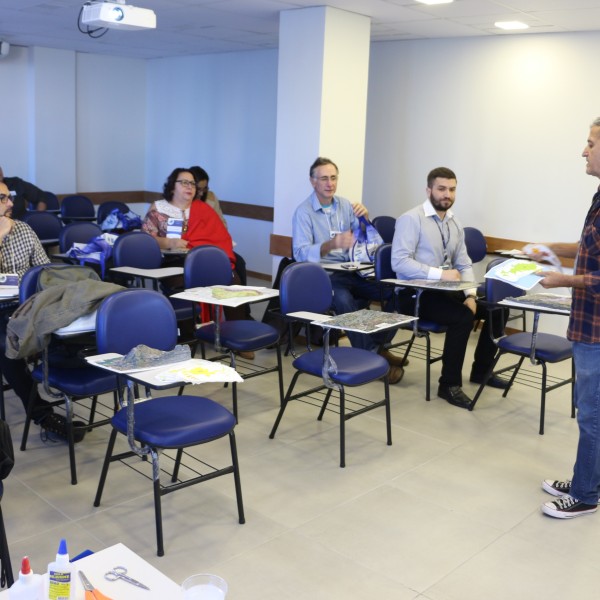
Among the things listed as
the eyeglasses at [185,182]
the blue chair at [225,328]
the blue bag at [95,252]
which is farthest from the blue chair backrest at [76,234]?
the blue chair at [225,328]

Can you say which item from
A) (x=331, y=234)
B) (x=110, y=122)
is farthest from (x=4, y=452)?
(x=110, y=122)

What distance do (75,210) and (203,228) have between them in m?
3.61

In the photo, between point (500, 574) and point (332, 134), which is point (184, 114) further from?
point (500, 574)

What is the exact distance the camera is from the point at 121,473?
3.77 meters

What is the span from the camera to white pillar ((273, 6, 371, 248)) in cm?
614

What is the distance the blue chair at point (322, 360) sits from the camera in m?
3.97

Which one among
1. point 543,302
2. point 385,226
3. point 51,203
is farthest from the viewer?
point 51,203

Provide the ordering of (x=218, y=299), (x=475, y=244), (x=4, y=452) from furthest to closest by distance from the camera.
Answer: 1. (x=475, y=244)
2. (x=218, y=299)
3. (x=4, y=452)

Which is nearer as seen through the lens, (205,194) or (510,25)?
(510,25)

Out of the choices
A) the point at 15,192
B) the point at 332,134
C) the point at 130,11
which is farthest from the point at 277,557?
the point at 15,192

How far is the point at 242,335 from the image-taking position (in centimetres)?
459

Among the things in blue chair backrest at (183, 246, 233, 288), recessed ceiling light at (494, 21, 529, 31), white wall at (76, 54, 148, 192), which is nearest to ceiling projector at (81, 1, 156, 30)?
blue chair backrest at (183, 246, 233, 288)

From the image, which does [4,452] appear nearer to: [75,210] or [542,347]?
[542,347]

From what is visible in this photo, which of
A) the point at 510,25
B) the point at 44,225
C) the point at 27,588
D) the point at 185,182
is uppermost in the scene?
the point at 510,25
